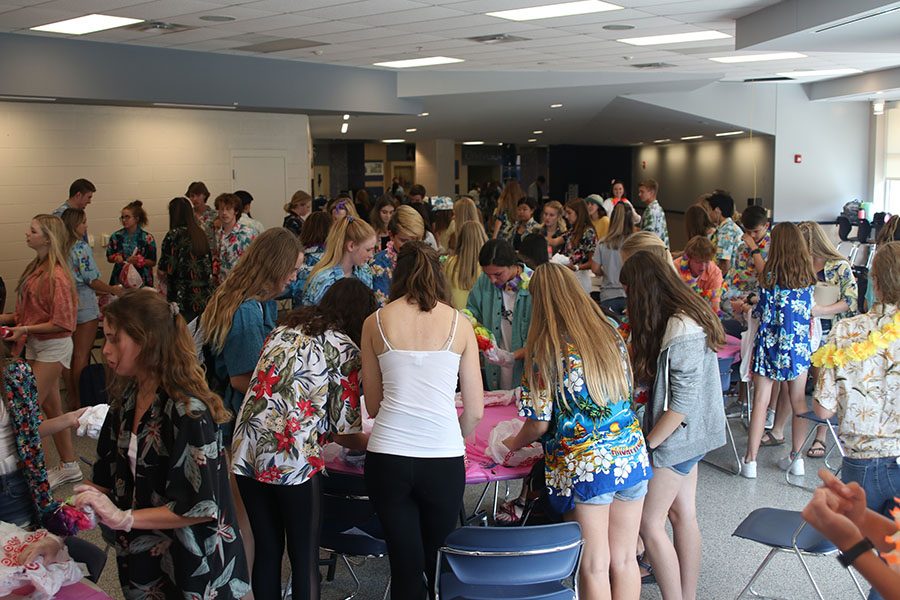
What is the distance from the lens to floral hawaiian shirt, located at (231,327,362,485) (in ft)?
11.0

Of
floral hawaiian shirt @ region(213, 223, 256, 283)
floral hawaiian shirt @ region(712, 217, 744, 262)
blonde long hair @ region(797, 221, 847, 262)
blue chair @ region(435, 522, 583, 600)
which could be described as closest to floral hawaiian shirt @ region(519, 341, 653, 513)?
blue chair @ region(435, 522, 583, 600)

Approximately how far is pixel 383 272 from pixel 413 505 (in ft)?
10.9

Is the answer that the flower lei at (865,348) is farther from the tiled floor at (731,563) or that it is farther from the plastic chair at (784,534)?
the tiled floor at (731,563)

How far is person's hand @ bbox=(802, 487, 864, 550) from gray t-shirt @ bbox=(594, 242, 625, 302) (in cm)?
640

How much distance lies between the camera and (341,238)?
5.31m

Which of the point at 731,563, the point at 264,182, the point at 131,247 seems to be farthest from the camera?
the point at 264,182

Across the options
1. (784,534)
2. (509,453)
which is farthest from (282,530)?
(784,534)

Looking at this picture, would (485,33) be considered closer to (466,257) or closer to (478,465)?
(466,257)

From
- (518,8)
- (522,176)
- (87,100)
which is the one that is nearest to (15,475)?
(518,8)

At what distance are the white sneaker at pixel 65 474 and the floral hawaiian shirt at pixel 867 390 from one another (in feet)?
14.9

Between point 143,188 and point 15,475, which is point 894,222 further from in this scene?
point 143,188

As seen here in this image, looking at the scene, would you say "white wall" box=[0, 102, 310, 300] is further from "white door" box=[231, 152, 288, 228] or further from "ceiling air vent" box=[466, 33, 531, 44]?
"ceiling air vent" box=[466, 33, 531, 44]

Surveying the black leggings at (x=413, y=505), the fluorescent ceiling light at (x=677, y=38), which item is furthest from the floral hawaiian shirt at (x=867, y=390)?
the fluorescent ceiling light at (x=677, y=38)

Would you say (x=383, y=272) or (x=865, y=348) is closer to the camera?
(x=865, y=348)
